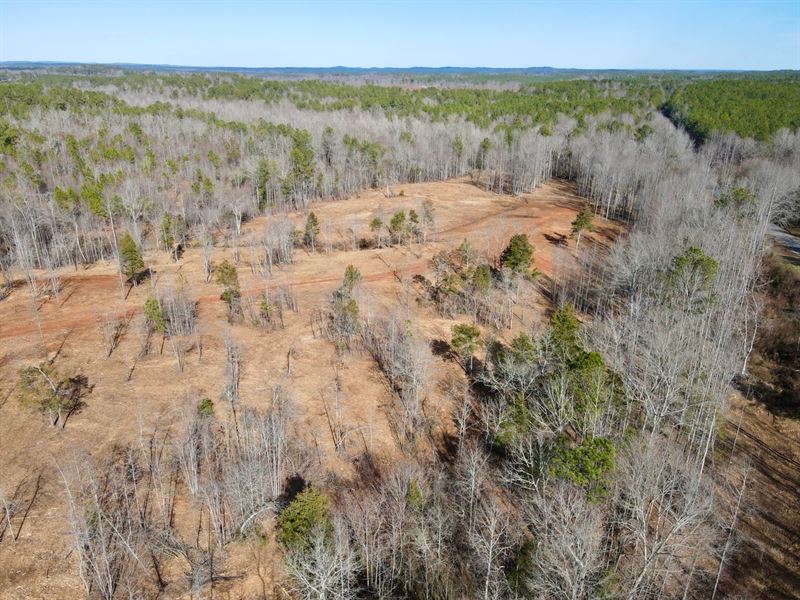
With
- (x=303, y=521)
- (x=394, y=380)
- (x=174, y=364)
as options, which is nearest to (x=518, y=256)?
(x=394, y=380)

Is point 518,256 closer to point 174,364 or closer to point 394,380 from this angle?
point 394,380

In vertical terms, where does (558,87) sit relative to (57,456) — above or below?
above

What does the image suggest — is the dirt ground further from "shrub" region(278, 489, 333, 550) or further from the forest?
"shrub" region(278, 489, 333, 550)

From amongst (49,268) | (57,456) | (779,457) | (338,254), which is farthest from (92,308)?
(779,457)

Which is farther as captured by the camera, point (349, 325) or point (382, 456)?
point (349, 325)

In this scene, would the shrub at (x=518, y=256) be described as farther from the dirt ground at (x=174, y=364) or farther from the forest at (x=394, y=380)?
the dirt ground at (x=174, y=364)

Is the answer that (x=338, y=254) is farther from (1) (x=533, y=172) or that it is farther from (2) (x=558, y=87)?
(2) (x=558, y=87)
